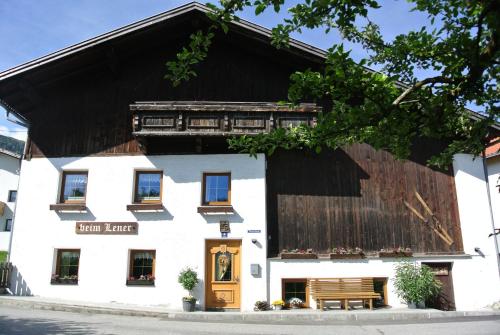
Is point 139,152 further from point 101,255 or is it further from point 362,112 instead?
point 362,112

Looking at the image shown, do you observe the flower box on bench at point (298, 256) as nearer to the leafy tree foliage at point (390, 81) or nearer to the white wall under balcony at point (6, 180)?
the leafy tree foliage at point (390, 81)

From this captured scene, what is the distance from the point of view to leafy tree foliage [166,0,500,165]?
11.2 ft

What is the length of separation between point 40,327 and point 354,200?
9.34 metres

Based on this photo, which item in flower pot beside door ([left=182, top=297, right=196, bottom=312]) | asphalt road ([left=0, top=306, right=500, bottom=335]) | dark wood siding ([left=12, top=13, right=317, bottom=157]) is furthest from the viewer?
dark wood siding ([left=12, top=13, right=317, bottom=157])

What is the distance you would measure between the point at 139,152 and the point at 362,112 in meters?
11.0

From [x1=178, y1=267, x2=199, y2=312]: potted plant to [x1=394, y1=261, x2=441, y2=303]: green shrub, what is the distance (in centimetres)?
598

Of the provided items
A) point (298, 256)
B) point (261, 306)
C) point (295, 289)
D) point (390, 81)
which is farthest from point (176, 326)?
point (390, 81)

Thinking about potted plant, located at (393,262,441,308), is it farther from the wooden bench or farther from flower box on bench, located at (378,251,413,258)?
the wooden bench

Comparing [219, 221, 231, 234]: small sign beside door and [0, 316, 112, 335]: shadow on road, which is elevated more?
[219, 221, 231, 234]: small sign beside door

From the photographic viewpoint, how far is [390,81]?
391cm

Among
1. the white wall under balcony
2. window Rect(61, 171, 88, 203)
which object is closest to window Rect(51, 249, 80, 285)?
window Rect(61, 171, 88, 203)

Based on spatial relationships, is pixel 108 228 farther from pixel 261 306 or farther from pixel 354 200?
pixel 354 200

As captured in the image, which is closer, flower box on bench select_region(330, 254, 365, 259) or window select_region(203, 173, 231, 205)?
flower box on bench select_region(330, 254, 365, 259)

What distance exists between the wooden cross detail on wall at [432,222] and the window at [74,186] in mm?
10442
